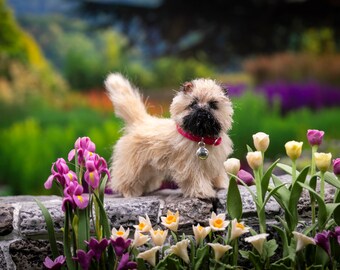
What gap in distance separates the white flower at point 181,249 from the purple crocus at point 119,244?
0.14m

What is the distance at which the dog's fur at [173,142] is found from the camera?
204 cm

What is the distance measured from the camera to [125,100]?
2.33 metres

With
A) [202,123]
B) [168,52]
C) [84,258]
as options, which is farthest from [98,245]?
[168,52]

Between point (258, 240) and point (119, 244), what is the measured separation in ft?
1.29

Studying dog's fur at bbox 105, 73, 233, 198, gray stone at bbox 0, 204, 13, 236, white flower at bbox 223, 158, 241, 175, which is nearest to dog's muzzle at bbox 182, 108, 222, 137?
dog's fur at bbox 105, 73, 233, 198

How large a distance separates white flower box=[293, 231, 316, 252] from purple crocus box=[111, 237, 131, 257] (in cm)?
48

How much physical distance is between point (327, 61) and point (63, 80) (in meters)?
2.63

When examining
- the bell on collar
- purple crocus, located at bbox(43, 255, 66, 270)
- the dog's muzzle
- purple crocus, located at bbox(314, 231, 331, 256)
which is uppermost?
the dog's muzzle

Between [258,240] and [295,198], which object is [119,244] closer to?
[258,240]

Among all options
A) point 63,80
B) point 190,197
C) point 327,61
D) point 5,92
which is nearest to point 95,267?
point 190,197

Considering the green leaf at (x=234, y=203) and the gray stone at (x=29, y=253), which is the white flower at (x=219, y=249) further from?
the gray stone at (x=29, y=253)

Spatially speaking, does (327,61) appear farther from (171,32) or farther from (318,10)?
(171,32)

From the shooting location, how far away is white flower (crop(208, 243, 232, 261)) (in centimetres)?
184

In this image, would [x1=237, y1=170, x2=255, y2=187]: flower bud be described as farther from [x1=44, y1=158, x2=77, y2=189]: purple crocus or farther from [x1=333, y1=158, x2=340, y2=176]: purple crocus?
[x1=44, y1=158, x2=77, y2=189]: purple crocus
